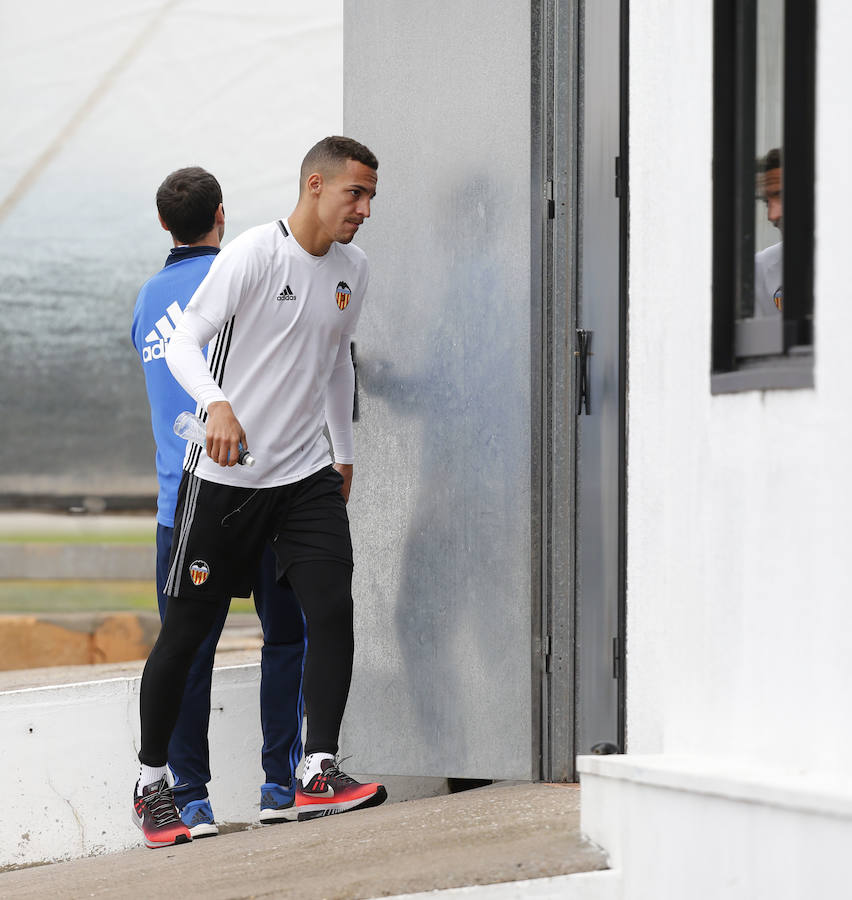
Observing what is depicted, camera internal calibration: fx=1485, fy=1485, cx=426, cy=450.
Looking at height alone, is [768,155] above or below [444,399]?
above

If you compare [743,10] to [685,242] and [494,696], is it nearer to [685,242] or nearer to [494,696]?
[685,242]

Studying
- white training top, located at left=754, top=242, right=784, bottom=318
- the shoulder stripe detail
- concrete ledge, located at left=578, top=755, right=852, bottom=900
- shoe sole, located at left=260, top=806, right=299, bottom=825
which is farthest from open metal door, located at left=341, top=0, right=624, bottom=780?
concrete ledge, located at left=578, top=755, right=852, bottom=900

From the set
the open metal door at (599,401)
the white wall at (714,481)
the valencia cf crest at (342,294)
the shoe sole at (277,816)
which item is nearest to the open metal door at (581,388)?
the open metal door at (599,401)

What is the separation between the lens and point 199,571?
3572 mm

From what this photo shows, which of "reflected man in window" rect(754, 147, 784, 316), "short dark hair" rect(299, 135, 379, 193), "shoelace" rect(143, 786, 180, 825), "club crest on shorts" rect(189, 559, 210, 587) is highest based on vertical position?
"short dark hair" rect(299, 135, 379, 193)

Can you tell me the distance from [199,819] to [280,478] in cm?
93

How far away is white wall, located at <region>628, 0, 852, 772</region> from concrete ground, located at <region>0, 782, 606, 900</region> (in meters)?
0.31

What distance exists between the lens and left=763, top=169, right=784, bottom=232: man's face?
8.83ft

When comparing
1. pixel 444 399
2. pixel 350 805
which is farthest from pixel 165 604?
pixel 444 399

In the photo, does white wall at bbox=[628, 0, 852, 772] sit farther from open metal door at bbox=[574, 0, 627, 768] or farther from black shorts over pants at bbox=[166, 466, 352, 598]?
black shorts over pants at bbox=[166, 466, 352, 598]

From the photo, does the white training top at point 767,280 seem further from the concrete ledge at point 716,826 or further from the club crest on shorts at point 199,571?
the club crest on shorts at point 199,571

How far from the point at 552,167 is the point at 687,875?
1.85m

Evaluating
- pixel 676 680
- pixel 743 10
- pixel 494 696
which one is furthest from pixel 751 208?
pixel 494 696

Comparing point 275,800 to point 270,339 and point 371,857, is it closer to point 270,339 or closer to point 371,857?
point 371,857
